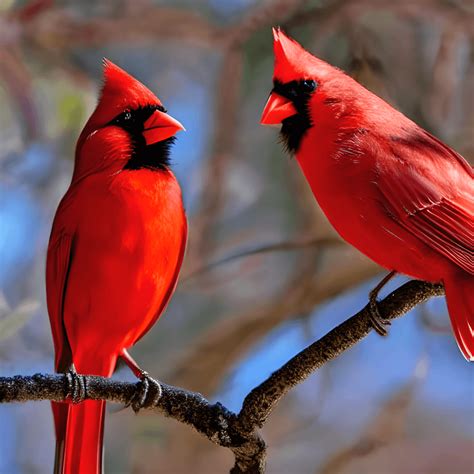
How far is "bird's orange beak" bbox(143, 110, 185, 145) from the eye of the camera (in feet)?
3.63

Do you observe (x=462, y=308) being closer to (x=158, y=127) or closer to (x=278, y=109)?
(x=278, y=109)

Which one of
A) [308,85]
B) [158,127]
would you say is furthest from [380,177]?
[158,127]

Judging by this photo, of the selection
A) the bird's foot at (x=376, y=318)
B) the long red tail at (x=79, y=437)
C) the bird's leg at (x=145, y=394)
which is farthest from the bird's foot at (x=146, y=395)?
the bird's foot at (x=376, y=318)

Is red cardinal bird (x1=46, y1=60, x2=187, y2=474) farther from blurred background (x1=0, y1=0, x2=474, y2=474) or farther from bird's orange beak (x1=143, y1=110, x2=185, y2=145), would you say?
blurred background (x1=0, y1=0, x2=474, y2=474)

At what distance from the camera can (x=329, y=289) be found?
5.96ft

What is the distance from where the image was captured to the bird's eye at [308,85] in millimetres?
1055

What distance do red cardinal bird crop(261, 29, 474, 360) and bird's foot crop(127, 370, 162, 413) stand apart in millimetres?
310

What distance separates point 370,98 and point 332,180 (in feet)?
0.53

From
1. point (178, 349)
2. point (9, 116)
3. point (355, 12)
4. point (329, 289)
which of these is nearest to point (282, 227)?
point (329, 289)

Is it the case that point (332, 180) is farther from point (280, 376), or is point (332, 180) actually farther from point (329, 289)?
point (329, 289)

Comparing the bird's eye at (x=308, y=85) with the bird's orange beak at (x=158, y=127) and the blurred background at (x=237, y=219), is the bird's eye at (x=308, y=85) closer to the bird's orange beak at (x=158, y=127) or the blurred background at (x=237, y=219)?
the bird's orange beak at (x=158, y=127)

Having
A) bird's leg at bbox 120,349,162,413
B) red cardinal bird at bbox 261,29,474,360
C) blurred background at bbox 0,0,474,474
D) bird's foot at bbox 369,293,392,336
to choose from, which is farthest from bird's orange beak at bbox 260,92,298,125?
blurred background at bbox 0,0,474,474

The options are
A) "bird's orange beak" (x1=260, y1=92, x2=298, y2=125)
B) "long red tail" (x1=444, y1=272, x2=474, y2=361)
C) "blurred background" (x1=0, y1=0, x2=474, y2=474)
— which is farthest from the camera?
"blurred background" (x1=0, y1=0, x2=474, y2=474)

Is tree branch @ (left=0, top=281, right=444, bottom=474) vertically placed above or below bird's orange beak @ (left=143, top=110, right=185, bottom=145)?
below
